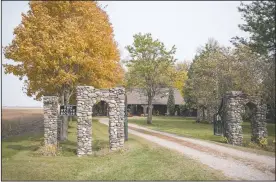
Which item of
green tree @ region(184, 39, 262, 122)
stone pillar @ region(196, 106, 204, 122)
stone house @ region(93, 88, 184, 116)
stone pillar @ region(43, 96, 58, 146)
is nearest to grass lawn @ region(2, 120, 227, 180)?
stone pillar @ region(43, 96, 58, 146)

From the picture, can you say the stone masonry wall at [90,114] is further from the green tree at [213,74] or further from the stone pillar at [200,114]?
the stone pillar at [200,114]

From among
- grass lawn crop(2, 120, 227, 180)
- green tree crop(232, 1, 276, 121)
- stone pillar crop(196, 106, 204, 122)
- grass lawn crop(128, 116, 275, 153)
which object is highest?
green tree crop(232, 1, 276, 121)

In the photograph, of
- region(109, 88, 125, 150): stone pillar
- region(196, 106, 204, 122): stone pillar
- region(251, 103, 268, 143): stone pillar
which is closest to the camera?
region(109, 88, 125, 150): stone pillar

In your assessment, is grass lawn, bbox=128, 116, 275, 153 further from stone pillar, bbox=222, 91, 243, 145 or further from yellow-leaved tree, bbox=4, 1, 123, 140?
yellow-leaved tree, bbox=4, 1, 123, 140

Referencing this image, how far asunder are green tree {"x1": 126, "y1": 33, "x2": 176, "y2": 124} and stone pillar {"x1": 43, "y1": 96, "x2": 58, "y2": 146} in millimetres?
18647

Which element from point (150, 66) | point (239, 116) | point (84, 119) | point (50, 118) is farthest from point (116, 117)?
point (150, 66)

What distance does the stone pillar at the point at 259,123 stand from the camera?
70.1 ft

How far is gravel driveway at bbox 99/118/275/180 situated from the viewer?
487 inches

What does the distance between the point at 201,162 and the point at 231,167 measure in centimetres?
164

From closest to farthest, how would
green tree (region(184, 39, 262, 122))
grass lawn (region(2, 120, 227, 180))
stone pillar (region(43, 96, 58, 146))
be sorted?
1. grass lawn (region(2, 120, 227, 180))
2. stone pillar (region(43, 96, 58, 146))
3. green tree (region(184, 39, 262, 122))

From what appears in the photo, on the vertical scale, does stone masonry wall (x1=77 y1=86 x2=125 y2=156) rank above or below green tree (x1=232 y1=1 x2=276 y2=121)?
below

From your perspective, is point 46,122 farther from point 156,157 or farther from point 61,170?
point 156,157

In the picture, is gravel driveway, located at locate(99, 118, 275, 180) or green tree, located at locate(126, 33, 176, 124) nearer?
gravel driveway, located at locate(99, 118, 275, 180)

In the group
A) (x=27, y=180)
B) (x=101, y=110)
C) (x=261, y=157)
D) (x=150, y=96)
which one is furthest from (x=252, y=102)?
(x=101, y=110)
